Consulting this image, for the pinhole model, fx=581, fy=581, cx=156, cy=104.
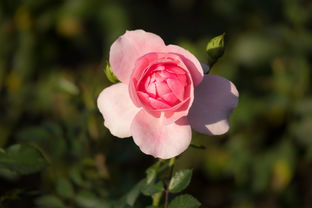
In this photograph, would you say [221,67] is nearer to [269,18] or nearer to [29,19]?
[269,18]

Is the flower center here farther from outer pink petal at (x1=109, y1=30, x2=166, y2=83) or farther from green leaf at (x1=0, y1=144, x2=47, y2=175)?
green leaf at (x1=0, y1=144, x2=47, y2=175)

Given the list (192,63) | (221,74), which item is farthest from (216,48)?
(221,74)

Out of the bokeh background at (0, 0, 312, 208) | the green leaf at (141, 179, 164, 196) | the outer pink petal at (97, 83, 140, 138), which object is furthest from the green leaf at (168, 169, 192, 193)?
the bokeh background at (0, 0, 312, 208)

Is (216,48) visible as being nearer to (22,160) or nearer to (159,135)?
(159,135)

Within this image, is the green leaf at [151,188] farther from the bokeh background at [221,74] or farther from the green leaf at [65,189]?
the bokeh background at [221,74]

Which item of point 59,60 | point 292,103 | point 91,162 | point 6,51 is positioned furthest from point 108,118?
point 59,60

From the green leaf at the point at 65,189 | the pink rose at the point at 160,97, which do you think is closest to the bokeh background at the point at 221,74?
the green leaf at the point at 65,189
